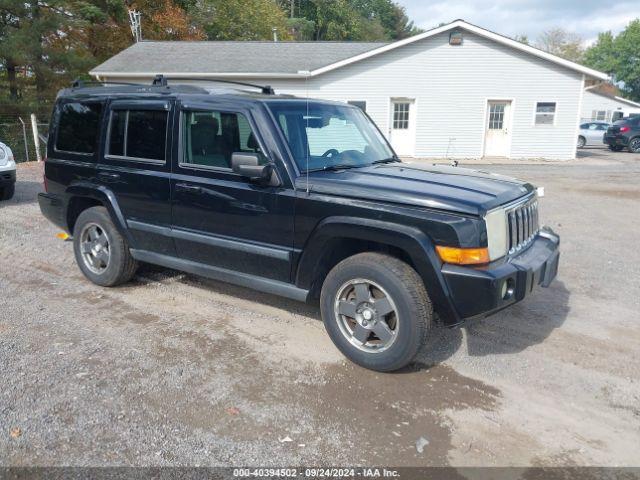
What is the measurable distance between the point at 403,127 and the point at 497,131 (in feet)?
12.4

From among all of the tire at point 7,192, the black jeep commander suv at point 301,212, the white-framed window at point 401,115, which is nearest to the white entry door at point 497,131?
the white-framed window at point 401,115

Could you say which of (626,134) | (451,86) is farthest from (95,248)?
(626,134)

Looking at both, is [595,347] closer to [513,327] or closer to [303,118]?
[513,327]

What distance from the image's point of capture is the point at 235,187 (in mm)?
4363

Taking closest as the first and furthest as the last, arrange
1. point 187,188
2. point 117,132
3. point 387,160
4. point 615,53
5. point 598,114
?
point 187,188 → point 387,160 → point 117,132 → point 598,114 → point 615,53

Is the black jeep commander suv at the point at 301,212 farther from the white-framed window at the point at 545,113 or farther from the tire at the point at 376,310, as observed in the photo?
the white-framed window at the point at 545,113

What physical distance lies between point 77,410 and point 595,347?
3866 mm

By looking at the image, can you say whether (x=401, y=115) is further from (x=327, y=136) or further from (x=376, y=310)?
(x=376, y=310)

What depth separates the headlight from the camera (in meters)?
3.61

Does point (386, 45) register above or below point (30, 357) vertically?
above

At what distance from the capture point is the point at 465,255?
139 inches

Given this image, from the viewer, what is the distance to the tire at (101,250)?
17.8 feet

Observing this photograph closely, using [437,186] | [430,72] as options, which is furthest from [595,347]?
[430,72]

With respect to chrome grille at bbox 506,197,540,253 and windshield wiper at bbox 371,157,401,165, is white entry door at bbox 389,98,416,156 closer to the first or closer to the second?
windshield wiper at bbox 371,157,401,165
